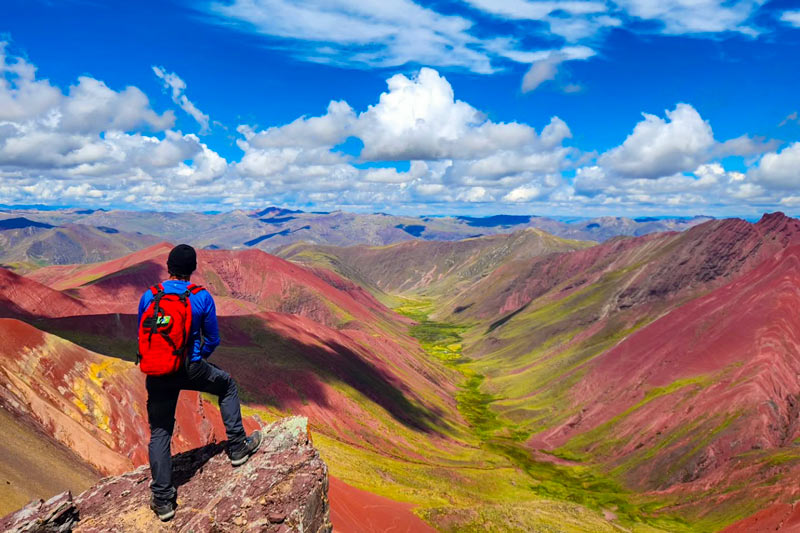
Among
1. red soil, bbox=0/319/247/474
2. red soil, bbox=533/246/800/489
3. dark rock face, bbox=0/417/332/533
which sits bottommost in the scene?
red soil, bbox=533/246/800/489

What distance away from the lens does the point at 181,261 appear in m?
9.81

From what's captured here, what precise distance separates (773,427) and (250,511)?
93.8 metres

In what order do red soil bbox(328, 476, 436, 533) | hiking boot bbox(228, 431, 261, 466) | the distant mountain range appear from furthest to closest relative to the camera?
the distant mountain range
red soil bbox(328, 476, 436, 533)
hiking boot bbox(228, 431, 261, 466)

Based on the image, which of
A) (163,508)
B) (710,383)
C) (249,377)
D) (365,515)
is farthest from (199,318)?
(710,383)

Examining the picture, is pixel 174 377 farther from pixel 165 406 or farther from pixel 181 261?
pixel 181 261

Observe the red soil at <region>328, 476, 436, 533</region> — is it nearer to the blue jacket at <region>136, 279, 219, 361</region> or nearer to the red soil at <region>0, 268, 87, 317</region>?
the blue jacket at <region>136, 279, 219, 361</region>

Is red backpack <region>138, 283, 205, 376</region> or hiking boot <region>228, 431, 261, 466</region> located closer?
red backpack <region>138, 283, 205, 376</region>

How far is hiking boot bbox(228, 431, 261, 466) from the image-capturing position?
11.3 m

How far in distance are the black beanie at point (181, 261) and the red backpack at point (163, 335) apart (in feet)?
2.14

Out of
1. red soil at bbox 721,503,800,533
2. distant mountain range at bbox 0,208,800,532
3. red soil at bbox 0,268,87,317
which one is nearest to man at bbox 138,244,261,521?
distant mountain range at bbox 0,208,800,532

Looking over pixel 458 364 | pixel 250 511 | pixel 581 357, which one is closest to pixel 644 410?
pixel 581 357

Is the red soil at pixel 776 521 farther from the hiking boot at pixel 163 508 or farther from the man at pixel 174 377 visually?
the man at pixel 174 377

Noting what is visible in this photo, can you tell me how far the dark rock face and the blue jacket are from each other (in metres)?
3.50

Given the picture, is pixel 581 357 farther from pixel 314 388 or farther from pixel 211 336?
pixel 211 336
